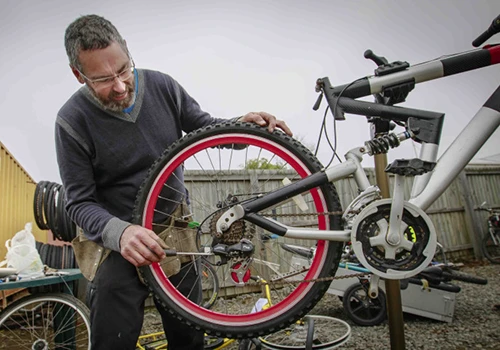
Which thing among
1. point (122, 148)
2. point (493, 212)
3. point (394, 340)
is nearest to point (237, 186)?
point (394, 340)

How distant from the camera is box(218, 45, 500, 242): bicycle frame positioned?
4.41ft

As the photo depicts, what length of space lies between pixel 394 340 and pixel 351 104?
1.63 metres

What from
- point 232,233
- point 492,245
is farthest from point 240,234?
point 492,245

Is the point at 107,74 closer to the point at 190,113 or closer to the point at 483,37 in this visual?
the point at 190,113

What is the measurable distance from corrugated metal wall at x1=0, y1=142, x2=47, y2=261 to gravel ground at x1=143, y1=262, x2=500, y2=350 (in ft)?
7.21

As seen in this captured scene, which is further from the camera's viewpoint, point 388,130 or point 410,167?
point 388,130

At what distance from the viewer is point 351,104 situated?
1.40 meters

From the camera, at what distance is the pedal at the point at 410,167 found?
1.28 meters

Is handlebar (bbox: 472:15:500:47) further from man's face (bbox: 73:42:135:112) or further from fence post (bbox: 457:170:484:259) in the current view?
fence post (bbox: 457:170:484:259)

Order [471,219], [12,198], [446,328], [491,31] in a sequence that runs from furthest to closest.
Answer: [471,219] < [12,198] < [446,328] < [491,31]

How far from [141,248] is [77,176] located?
19.5 inches

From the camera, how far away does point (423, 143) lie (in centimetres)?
135

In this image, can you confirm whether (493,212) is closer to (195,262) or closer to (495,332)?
(495,332)

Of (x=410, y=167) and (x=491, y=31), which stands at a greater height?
(x=491, y=31)
